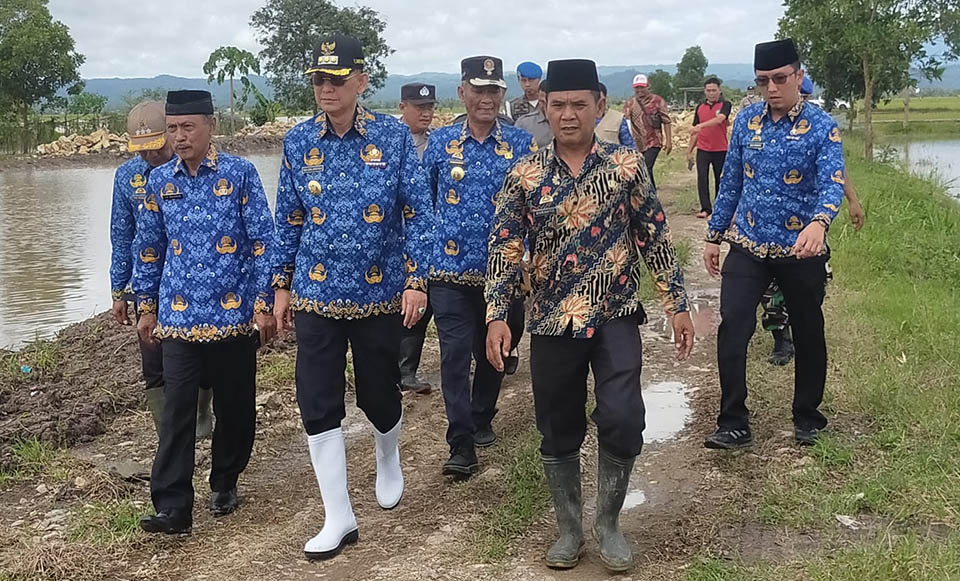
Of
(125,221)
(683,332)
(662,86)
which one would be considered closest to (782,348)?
(683,332)

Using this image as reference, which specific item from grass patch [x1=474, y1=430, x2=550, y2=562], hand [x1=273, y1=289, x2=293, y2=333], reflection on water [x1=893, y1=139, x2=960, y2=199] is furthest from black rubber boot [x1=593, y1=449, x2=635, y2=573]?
reflection on water [x1=893, y1=139, x2=960, y2=199]

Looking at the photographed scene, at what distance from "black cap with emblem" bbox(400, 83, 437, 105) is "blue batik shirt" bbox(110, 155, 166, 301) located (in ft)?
8.04

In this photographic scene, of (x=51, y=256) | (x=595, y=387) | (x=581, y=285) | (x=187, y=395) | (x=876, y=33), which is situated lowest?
(x=51, y=256)

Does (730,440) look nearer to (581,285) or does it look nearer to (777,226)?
(777,226)

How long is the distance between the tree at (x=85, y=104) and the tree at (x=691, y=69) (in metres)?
35.4

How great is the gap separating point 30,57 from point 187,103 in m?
38.3

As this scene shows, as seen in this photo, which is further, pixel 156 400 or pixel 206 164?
pixel 156 400

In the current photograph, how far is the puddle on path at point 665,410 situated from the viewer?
18.9 ft

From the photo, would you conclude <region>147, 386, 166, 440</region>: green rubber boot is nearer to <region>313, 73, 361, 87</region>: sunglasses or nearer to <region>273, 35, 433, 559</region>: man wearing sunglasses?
<region>273, 35, 433, 559</region>: man wearing sunglasses

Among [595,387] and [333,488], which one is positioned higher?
[595,387]

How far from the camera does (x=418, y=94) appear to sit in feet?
23.8

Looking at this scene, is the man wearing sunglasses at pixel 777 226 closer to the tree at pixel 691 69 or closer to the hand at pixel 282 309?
the hand at pixel 282 309

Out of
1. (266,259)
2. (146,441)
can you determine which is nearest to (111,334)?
(146,441)

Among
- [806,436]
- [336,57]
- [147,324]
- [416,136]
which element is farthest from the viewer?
[416,136]
